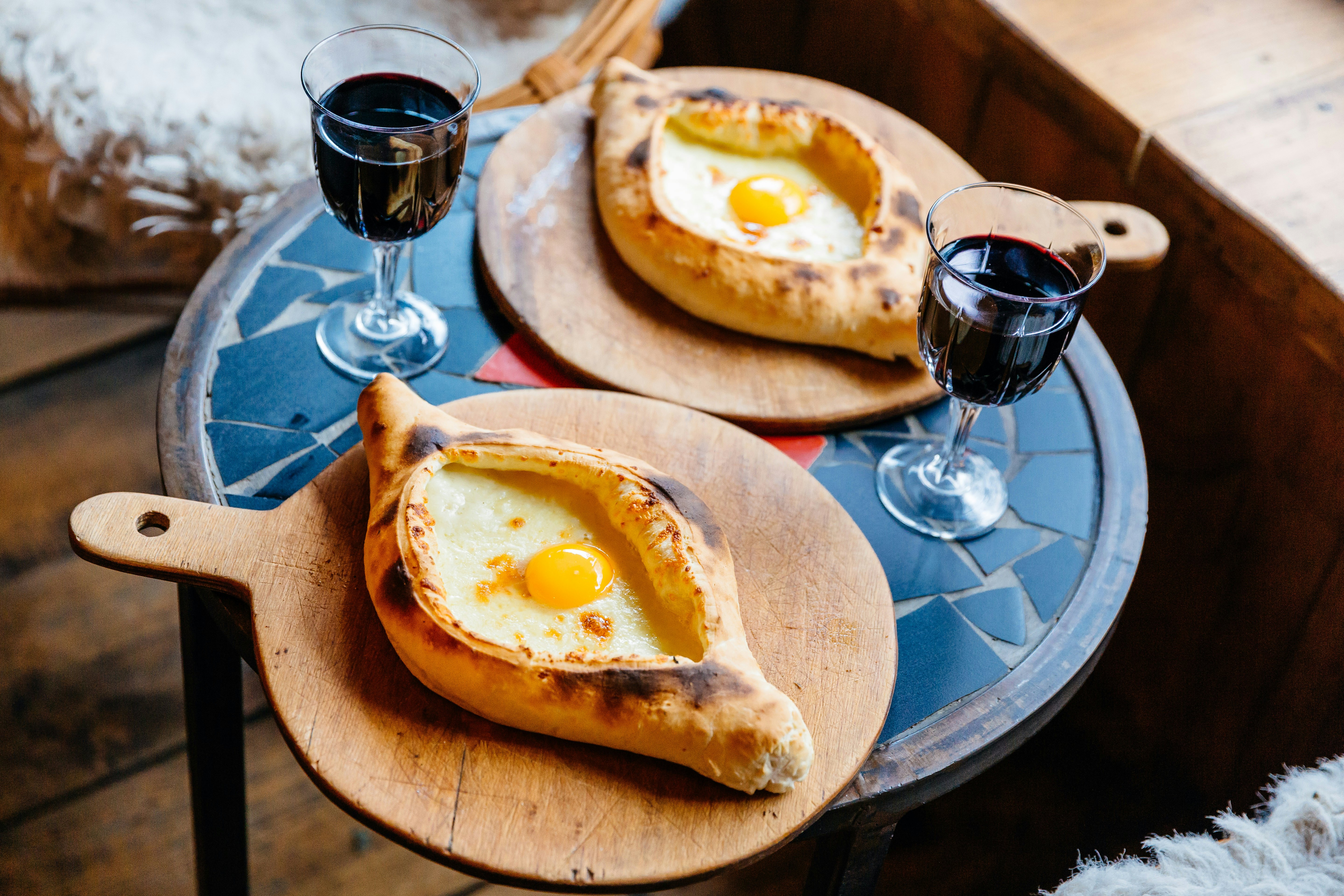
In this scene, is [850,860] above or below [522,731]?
below

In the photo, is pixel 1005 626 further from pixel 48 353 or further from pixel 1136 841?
pixel 48 353

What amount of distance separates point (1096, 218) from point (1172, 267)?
2.02ft

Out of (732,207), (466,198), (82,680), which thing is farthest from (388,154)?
(82,680)

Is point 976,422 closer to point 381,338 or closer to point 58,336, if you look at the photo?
point 381,338

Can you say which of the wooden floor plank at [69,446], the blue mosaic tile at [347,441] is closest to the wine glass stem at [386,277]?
the blue mosaic tile at [347,441]

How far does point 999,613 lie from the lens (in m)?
1.49

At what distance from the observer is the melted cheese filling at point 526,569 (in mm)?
1256

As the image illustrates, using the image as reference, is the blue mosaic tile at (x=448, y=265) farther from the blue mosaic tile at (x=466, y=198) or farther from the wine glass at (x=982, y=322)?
the wine glass at (x=982, y=322)

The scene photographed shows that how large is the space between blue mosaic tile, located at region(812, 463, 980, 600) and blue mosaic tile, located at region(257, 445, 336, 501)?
67cm

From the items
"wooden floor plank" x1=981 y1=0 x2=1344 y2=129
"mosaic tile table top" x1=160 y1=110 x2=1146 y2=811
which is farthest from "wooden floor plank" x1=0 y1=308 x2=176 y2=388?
"wooden floor plank" x1=981 y1=0 x2=1344 y2=129

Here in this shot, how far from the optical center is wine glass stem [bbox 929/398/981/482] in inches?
62.2

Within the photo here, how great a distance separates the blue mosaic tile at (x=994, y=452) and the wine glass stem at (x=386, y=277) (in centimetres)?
88

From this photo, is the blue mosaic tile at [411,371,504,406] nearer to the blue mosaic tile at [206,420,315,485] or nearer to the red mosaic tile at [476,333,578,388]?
the red mosaic tile at [476,333,578,388]

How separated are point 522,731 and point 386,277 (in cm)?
75
